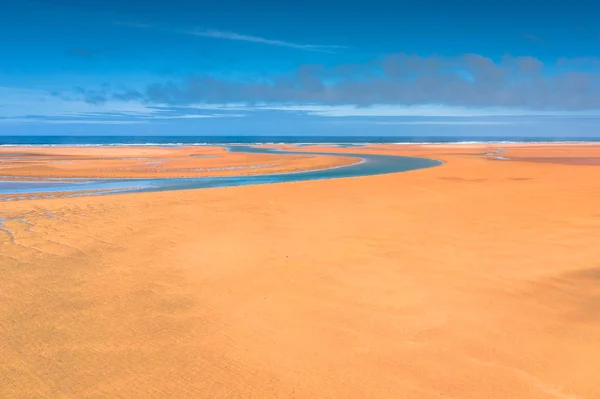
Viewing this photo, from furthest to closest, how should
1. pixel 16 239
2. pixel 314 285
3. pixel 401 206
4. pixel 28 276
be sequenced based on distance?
pixel 401 206 → pixel 16 239 → pixel 28 276 → pixel 314 285

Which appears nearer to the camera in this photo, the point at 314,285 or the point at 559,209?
the point at 314,285

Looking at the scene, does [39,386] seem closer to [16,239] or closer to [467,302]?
[467,302]

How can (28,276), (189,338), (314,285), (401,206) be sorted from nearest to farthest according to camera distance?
(189,338) < (314,285) < (28,276) < (401,206)

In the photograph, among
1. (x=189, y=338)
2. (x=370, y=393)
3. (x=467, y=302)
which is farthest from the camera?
(x=467, y=302)

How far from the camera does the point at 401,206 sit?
13336 millimetres

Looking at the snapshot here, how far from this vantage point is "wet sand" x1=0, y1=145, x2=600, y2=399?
408 cm

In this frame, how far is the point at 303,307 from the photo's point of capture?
225 inches

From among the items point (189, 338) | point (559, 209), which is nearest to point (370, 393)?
point (189, 338)

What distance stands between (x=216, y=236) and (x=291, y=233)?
1809 mm

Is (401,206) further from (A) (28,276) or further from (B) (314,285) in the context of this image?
(A) (28,276)

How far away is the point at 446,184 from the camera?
1953 centimetres

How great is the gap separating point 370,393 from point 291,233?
20.4 feet

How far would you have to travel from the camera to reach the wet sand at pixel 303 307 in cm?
408

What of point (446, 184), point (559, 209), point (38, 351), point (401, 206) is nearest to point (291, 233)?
point (401, 206)
